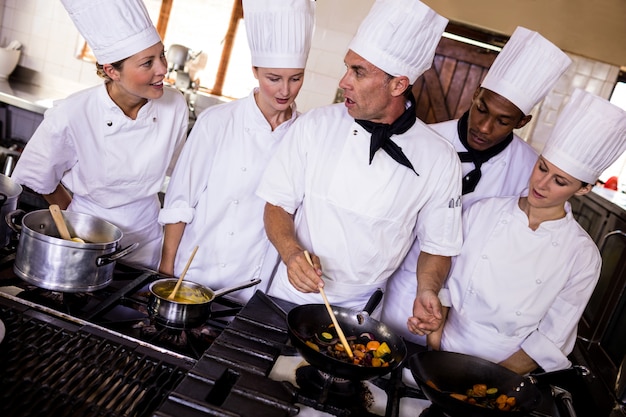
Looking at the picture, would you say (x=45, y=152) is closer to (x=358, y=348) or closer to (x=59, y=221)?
(x=59, y=221)

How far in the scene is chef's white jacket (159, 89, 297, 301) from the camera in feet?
7.36

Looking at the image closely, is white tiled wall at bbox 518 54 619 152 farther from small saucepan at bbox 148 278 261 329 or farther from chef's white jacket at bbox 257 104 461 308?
small saucepan at bbox 148 278 261 329

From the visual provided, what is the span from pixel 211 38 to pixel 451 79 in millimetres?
2519

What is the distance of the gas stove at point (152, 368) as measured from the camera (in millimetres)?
1174

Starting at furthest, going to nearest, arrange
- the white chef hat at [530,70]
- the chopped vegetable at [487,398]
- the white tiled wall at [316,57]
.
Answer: the white tiled wall at [316,57]
the white chef hat at [530,70]
the chopped vegetable at [487,398]

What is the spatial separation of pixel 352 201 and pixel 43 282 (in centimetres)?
101

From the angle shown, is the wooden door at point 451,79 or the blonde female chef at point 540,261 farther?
the wooden door at point 451,79

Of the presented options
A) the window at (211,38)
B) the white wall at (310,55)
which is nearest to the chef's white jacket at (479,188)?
the white wall at (310,55)

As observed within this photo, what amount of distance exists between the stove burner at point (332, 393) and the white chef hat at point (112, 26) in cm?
131

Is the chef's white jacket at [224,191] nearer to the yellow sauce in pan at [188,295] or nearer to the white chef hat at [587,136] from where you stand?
the yellow sauce in pan at [188,295]

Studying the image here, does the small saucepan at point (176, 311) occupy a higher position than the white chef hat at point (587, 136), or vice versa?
the white chef hat at point (587, 136)

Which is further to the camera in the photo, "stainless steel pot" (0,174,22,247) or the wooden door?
the wooden door

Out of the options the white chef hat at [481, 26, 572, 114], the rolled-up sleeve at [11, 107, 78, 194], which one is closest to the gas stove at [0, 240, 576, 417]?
the rolled-up sleeve at [11, 107, 78, 194]

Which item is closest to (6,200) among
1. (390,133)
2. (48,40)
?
(390,133)
